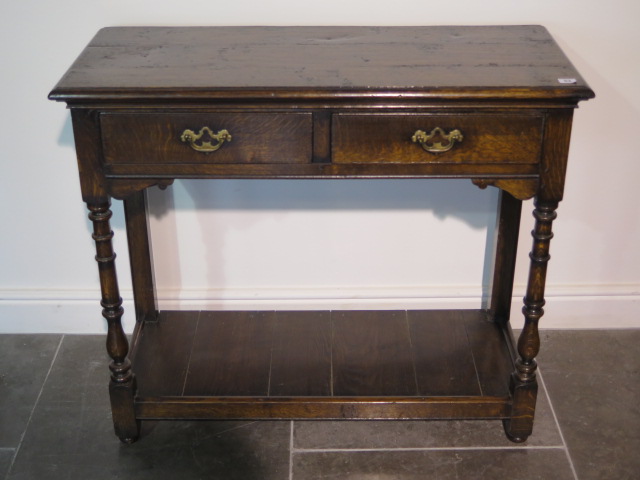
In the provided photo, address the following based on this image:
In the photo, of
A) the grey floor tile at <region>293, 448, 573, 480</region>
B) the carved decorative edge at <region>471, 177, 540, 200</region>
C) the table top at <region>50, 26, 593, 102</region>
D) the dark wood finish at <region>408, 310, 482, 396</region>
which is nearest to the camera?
the table top at <region>50, 26, 593, 102</region>

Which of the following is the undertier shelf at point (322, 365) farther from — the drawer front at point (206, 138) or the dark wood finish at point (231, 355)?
the drawer front at point (206, 138)

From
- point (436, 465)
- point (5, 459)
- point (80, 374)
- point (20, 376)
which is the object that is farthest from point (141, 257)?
point (436, 465)

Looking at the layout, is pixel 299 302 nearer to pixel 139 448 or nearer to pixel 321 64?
pixel 139 448

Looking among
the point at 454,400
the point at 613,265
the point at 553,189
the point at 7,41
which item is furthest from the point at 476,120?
the point at 7,41

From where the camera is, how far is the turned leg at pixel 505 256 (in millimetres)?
2449

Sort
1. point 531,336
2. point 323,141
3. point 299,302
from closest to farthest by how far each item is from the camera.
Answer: point 323,141, point 531,336, point 299,302

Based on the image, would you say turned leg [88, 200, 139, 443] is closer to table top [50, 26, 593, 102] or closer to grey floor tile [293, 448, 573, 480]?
table top [50, 26, 593, 102]

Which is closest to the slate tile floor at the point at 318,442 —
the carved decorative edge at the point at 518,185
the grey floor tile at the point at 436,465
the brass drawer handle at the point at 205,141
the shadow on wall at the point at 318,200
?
the grey floor tile at the point at 436,465

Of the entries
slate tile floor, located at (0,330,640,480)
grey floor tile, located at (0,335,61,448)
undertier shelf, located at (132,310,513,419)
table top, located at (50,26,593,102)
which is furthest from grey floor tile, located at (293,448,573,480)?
table top, located at (50,26,593,102)

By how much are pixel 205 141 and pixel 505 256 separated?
1.00 m

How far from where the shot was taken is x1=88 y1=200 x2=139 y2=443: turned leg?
2.04 m

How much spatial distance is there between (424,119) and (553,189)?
333 millimetres

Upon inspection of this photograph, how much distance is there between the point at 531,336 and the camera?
7.20 ft

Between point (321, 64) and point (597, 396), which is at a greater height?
point (321, 64)
